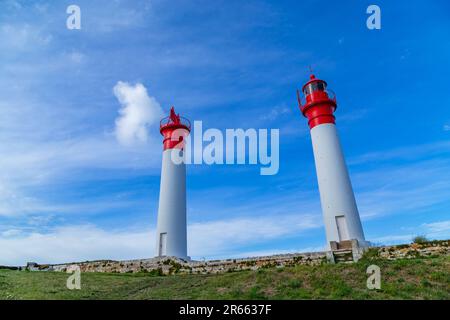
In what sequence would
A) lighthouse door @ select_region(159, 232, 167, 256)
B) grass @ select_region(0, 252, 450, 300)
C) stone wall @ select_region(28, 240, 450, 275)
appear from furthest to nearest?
1. lighthouse door @ select_region(159, 232, 167, 256)
2. stone wall @ select_region(28, 240, 450, 275)
3. grass @ select_region(0, 252, 450, 300)

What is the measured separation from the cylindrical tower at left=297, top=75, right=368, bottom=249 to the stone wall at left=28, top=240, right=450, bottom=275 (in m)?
2.27

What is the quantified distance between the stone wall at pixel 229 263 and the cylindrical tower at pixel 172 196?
187 centimetres

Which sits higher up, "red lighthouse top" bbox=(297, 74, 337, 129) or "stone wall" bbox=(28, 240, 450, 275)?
"red lighthouse top" bbox=(297, 74, 337, 129)

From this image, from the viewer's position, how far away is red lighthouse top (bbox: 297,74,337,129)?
71.7ft

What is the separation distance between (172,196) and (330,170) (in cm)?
1182

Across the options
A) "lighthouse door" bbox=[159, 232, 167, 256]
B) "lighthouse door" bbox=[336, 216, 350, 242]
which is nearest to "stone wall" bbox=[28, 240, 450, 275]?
"lighthouse door" bbox=[159, 232, 167, 256]

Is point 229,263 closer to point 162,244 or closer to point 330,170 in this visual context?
point 162,244

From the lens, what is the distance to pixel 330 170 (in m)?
20.4

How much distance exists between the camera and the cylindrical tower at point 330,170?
19.0 m

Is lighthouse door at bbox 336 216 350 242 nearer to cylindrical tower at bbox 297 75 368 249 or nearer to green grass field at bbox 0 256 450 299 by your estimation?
cylindrical tower at bbox 297 75 368 249

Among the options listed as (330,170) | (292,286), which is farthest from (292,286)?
(330,170)

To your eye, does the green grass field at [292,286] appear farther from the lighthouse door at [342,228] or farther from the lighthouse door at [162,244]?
the lighthouse door at [162,244]

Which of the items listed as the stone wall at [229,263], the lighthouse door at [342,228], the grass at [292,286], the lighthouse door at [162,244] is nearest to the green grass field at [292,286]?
the grass at [292,286]
